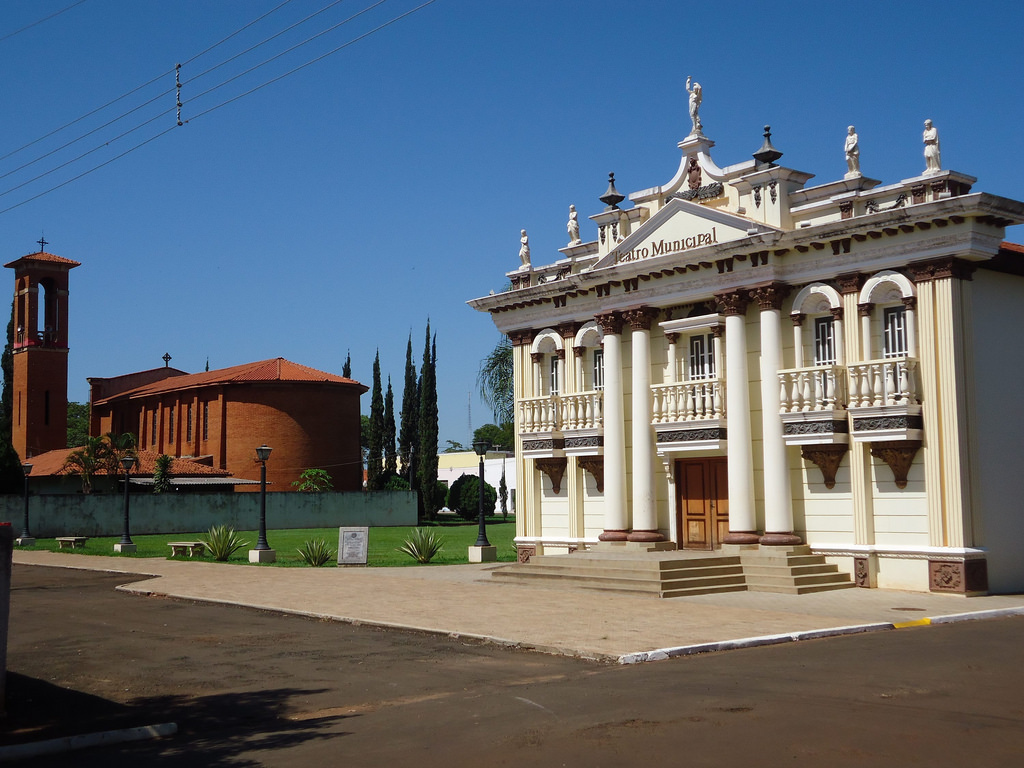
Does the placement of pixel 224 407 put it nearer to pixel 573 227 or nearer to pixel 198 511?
pixel 198 511

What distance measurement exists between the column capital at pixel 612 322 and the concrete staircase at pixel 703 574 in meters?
5.38

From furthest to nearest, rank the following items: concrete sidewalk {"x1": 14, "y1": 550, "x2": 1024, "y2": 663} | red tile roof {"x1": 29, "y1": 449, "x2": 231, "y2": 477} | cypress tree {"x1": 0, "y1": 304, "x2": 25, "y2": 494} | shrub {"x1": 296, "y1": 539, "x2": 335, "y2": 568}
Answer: red tile roof {"x1": 29, "y1": 449, "x2": 231, "y2": 477} < cypress tree {"x1": 0, "y1": 304, "x2": 25, "y2": 494} < shrub {"x1": 296, "y1": 539, "x2": 335, "y2": 568} < concrete sidewalk {"x1": 14, "y1": 550, "x2": 1024, "y2": 663}

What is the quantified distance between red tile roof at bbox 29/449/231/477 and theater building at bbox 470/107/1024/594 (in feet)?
119

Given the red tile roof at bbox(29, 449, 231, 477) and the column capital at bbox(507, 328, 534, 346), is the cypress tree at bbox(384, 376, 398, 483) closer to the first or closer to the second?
the red tile roof at bbox(29, 449, 231, 477)

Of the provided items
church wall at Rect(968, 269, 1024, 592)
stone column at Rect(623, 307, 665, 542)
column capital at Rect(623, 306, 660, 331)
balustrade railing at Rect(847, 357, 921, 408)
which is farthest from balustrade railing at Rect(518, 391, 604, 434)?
church wall at Rect(968, 269, 1024, 592)

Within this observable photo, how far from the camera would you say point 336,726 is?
28.1ft

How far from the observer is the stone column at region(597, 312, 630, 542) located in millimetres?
23766

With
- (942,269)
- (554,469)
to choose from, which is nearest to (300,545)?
(554,469)

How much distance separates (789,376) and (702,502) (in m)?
3.86

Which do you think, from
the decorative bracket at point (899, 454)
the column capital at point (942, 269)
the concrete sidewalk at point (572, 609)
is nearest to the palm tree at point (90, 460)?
the concrete sidewalk at point (572, 609)

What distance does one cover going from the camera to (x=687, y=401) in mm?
22391

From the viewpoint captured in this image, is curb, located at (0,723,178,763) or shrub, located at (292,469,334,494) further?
shrub, located at (292,469,334,494)

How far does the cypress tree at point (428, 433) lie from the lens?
66.9 meters

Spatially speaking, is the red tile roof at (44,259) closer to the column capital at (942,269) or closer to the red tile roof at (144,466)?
the red tile roof at (144,466)
